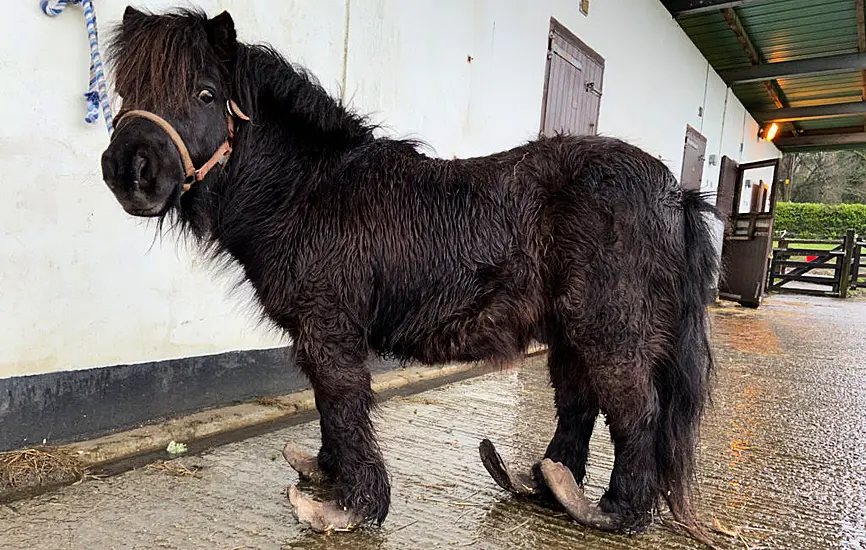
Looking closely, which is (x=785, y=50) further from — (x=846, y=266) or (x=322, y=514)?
(x=322, y=514)

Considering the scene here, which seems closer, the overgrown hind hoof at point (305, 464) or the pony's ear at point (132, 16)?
the pony's ear at point (132, 16)

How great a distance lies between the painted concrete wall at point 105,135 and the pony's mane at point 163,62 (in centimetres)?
72

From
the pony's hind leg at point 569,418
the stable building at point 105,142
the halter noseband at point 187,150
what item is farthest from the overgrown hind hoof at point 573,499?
the halter noseband at point 187,150

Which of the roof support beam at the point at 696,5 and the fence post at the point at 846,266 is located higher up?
the roof support beam at the point at 696,5

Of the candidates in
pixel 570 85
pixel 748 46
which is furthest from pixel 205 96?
pixel 748 46

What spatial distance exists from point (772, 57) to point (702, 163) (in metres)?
2.15

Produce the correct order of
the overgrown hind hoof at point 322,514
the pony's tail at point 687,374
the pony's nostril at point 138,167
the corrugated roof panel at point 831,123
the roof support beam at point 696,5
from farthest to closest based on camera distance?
the corrugated roof panel at point 831,123, the roof support beam at point 696,5, the pony's tail at point 687,374, the overgrown hind hoof at point 322,514, the pony's nostril at point 138,167

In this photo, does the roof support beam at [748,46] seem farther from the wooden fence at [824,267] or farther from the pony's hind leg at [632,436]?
the pony's hind leg at [632,436]

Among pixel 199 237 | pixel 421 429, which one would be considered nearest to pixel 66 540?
pixel 199 237

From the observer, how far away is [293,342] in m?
1.97

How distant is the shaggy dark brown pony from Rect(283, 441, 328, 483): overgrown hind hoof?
29 centimetres

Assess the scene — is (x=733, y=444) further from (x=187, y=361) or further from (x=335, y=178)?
(x=187, y=361)

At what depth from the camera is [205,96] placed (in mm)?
1821

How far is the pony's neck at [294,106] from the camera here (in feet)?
6.35
